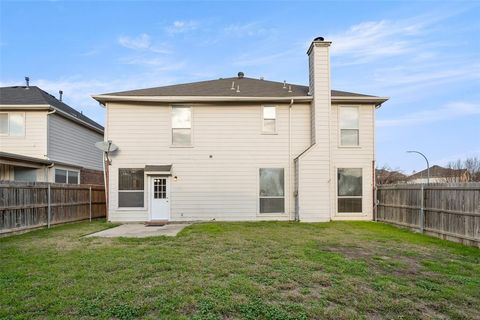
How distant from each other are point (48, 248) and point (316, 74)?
10.9 m

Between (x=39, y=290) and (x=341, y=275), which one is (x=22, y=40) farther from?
(x=341, y=275)

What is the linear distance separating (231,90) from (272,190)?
186 inches

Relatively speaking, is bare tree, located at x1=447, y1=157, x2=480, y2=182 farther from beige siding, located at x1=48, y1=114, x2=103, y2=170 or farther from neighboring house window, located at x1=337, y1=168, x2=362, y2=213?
beige siding, located at x1=48, y1=114, x2=103, y2=170

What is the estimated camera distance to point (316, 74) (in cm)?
1296

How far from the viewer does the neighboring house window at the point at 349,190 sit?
43.9 feet

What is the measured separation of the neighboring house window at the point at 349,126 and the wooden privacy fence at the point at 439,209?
7.94 feet

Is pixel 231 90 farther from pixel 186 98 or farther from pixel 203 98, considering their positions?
pixel 186 98

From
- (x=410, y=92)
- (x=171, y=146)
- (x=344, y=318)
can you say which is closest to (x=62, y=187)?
(x=171, y=146)

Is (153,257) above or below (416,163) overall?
below

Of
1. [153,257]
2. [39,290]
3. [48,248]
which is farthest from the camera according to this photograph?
[48,248]

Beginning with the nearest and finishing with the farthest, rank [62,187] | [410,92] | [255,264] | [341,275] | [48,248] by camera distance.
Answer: [341,275]
[255,264]
[48,248]
[62,187]
[410,92]

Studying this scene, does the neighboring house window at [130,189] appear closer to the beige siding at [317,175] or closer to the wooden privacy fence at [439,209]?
the beige siding at [317,175]

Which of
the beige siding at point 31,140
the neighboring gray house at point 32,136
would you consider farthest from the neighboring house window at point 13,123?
the beige siding at point 31,140

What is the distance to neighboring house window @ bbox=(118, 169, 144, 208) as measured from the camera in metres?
13.0
